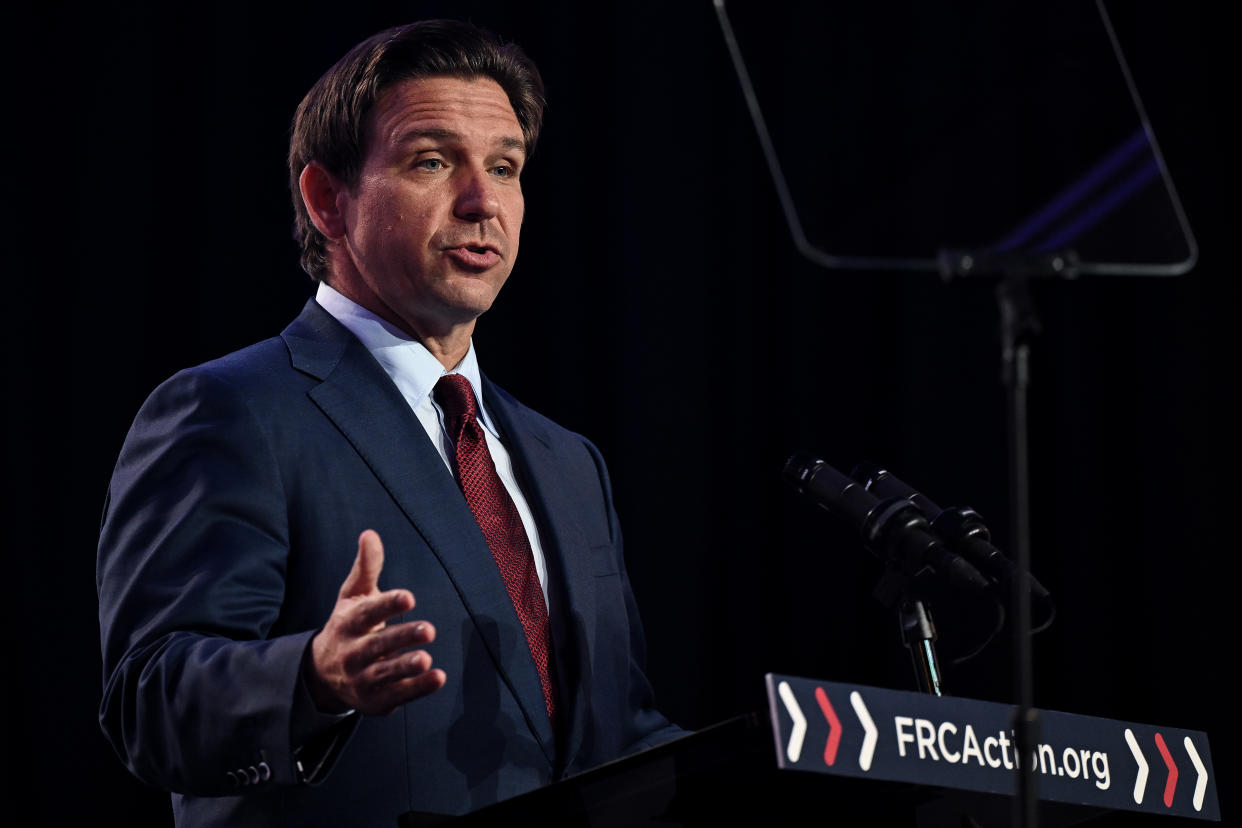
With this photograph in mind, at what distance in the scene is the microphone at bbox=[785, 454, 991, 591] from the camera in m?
1.44

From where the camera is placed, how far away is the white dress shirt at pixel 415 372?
1854 millimetres

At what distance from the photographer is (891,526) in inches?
59.2

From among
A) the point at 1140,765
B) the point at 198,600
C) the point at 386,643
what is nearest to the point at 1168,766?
the point at 1140,765

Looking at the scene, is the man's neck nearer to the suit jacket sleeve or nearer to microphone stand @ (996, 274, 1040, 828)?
the suit jacket sleeve

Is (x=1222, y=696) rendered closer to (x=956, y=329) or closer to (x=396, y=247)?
(x=956, y=329)

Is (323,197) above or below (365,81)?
below

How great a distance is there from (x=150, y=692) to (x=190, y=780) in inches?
4.1

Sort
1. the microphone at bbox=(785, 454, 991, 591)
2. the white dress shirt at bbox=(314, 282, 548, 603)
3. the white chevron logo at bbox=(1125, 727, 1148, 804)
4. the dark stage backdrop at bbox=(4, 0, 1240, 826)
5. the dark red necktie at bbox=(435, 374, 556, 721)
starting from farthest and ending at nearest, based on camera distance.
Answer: the dark stage backdrop at bbox=(4, 0, 1240, 826)
the white dress shirt at bbox=(314, 282, 548, 603)
the dark red necktie at bbox=(435, 374, 556, 721)
the microphone at bbox=(785, 454, 991, 591)
the white chevron logo at bbox=(1125, 727, 1148, 804)

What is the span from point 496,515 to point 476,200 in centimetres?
47

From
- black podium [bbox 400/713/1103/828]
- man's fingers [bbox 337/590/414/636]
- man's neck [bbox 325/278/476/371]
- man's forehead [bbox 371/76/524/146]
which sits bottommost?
black podium [bbox 400/713/1103/828]

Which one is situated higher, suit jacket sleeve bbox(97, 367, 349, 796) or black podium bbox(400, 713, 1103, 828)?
suit jacket sleeve bbox(97, 367, 349, 796)

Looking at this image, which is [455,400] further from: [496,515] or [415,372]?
[496,515]

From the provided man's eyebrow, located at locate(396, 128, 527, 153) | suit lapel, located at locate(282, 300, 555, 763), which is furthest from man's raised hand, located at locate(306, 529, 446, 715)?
man's eyebrow, located at locate(396, 128, 527, 153)

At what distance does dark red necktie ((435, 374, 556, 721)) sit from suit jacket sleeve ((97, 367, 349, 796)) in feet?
0.97
